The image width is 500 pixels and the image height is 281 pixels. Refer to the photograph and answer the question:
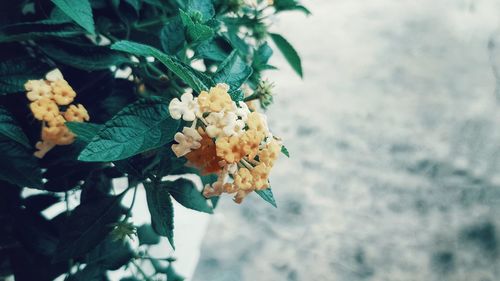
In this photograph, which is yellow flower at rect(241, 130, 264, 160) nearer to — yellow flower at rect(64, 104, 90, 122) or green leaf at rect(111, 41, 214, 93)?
green leaf at rect(111, 41, 214, 93)

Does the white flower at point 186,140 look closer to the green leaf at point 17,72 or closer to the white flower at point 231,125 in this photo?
the white flower at point 231,125

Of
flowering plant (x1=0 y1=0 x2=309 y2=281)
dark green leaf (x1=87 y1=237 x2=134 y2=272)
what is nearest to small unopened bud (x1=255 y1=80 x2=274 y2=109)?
flowering plant (x1=0 y1=0 x2=309 y2=281)

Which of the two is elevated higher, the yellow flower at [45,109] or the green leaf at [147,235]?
the yellow flower at [45,109]

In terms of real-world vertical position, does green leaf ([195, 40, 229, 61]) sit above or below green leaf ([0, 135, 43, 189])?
above

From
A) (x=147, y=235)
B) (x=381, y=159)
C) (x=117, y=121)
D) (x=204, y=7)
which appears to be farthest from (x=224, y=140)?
(x=381, y=159)

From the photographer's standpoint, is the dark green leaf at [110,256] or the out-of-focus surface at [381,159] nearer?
the dark green leaf at [110,256]

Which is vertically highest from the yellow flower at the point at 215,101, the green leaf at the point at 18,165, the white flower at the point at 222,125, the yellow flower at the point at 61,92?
the yellow flower at the point at 215,101

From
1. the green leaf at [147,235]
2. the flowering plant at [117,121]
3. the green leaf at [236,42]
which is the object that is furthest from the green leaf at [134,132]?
the green leaf at [147,235]
